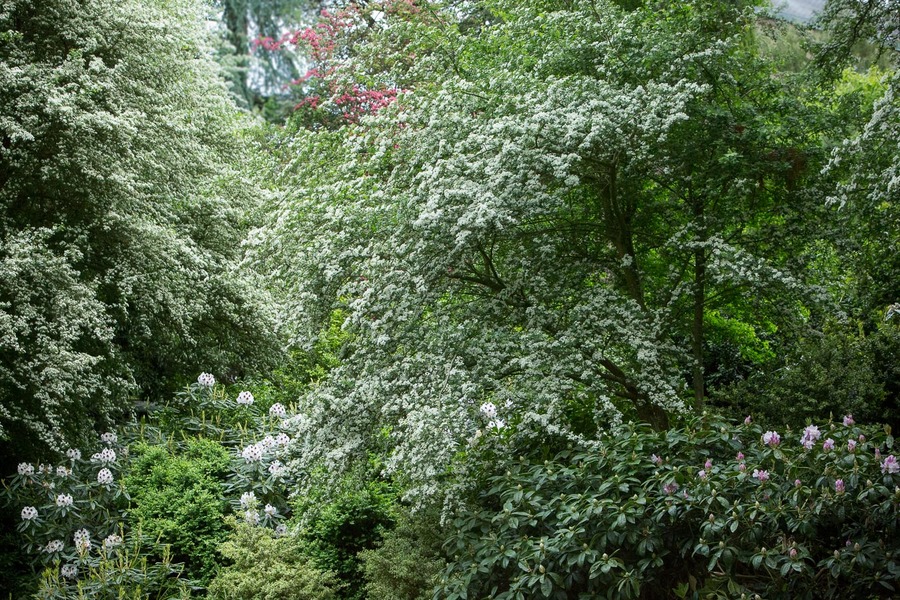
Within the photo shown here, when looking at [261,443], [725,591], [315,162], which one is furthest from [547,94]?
[261,443]

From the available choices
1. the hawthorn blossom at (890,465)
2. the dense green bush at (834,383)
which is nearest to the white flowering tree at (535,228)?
the dense green bush at (834,383)

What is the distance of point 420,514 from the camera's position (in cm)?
534

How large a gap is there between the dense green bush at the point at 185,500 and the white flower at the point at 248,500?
0.76 feet

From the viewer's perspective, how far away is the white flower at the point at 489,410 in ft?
15.9

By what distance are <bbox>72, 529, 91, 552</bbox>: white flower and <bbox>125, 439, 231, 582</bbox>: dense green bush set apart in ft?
1.12

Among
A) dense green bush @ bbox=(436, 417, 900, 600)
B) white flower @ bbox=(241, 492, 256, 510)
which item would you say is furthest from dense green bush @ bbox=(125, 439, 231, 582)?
dense green bush @ bbox=(436, 417, 900, 600)

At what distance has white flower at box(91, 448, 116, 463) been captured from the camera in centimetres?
694

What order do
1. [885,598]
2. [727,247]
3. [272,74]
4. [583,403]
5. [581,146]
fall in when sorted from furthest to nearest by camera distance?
[272,74] < [583,403] < [727,247] < [581,146] < [885,598]

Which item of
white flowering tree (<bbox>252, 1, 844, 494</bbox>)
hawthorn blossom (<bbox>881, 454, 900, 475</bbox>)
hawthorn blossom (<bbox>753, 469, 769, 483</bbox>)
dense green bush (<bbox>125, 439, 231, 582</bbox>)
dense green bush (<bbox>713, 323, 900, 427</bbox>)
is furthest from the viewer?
dense green bush (<bbox>125, 439, 231, 582</bbox>)

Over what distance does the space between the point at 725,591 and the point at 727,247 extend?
6.33 ft

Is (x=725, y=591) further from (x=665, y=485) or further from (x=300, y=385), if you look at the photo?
(x=300, y=385)

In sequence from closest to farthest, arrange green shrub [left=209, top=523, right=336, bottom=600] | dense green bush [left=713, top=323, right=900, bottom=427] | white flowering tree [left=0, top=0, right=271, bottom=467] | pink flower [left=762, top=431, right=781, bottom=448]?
pink flower [left=762, top=431, right=781, bottom=448] → green shrub [left=209, top=523, right=336, bottom=600] → dense green bush [left=713, top=323, right=900, bottom=427] → white flowering tree [left=0, top=0, right=271, bottom=467]

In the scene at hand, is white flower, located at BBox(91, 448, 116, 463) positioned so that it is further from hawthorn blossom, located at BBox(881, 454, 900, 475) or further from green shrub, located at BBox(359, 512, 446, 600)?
hawthorn blossom, located at BBox(881, 454, 900, 475)

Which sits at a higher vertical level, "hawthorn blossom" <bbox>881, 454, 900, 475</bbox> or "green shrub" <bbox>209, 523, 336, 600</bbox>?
"hawthorn blossom" <bbox>881, 454, 900, 475</bbox>
